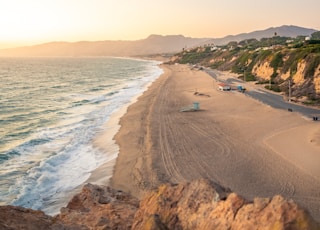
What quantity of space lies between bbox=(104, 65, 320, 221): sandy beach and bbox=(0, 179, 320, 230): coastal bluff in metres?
6.43

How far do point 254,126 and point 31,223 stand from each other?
20335 millimetres

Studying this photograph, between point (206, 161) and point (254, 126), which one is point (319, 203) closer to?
point (206, 161)

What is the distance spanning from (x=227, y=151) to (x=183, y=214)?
532 inches

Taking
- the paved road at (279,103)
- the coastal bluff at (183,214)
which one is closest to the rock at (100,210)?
the coastal bluff at (183,214)

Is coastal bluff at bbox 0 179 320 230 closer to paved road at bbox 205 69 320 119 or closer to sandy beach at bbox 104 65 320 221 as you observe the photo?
sandy beach at bbox 104 65 320 221

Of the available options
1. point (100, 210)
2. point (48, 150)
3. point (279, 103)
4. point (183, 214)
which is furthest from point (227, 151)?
point (279, 103)

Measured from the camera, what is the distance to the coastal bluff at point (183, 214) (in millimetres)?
5340

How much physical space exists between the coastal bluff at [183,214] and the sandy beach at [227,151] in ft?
21.1

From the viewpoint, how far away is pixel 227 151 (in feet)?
64.3

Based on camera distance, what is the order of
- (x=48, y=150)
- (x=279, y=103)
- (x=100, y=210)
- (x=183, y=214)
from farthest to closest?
(x=279, y=103)
(x=48, y=150)
(x=100, y=210)
(x=183, y=214)

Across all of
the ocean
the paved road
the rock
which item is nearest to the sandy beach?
the paved road

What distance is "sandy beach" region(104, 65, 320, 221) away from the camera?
15077 mm

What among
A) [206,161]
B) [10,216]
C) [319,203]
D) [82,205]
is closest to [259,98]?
[206,161]

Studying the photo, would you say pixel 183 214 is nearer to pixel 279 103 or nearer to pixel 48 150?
pixel 48 150
